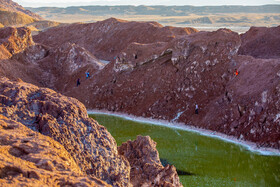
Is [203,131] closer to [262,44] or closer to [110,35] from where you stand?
→ [262,44]

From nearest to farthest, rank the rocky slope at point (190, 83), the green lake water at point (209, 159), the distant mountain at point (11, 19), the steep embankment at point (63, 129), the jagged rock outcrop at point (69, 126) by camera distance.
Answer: the steep embankment at point (63, 129) < the jagged rock outcrop at point (69, 126) < the green lake water at point (209, 159) < the rocky slope at point (190, 83) < the distant mountain at point (11, 19)

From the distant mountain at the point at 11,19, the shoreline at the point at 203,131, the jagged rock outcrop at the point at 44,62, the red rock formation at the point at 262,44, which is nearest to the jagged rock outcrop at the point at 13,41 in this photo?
the jagged rock outcrop at the point at 44,62

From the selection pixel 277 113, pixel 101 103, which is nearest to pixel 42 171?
pixel 277 113

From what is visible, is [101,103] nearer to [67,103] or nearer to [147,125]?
[147,125]

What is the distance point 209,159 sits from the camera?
26.7 meters

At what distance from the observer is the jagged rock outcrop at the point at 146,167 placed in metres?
13.4

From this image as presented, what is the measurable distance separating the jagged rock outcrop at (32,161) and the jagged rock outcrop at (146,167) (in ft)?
15.6

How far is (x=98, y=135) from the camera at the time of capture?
11359mm

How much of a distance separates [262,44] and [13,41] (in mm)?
37345

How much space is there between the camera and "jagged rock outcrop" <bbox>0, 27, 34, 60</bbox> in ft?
179

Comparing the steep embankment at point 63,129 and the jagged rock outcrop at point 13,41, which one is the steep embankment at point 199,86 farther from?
the steep embankment at point 63,129

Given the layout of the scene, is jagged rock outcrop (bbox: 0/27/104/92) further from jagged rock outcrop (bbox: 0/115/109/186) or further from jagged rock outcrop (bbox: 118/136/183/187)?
jagged rock outcrop (bbox: 0/115/109/186)

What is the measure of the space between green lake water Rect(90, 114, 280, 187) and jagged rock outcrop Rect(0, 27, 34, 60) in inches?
1018

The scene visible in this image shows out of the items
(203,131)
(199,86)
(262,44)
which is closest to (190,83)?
(199,86)
